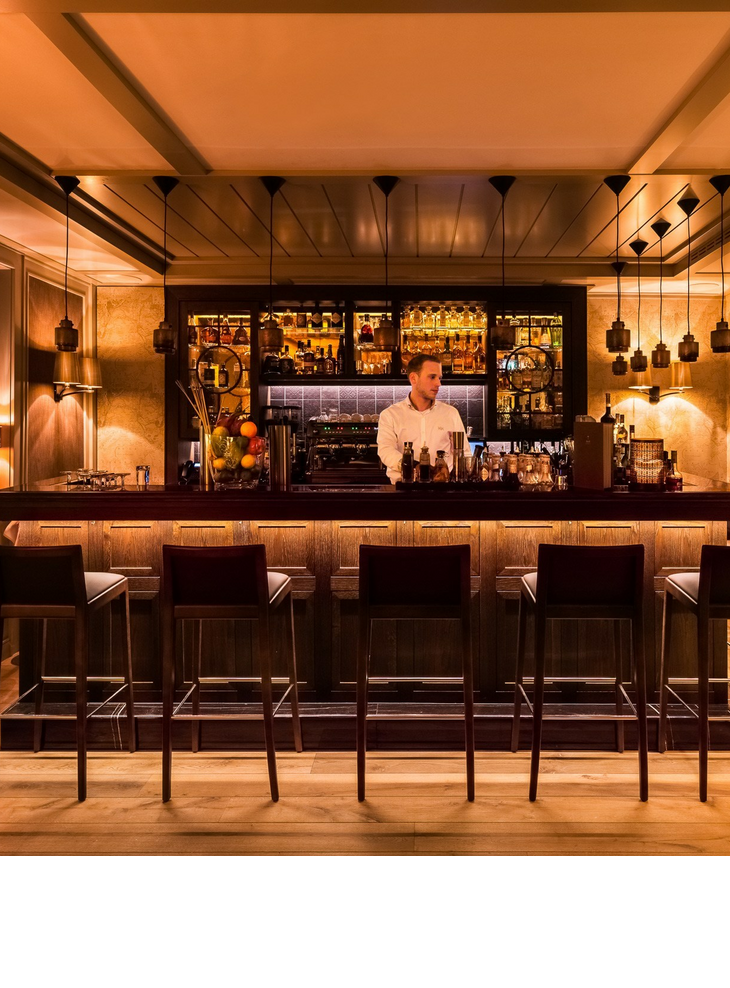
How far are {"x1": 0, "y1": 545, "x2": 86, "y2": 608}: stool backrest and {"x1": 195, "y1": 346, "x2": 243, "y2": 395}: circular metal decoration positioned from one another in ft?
15.5

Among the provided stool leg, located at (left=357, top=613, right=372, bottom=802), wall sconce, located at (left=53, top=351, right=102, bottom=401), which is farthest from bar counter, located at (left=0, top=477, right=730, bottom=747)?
wall sconce, located at (left=53, top=351, right=102, bottom=401)

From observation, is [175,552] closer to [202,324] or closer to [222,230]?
[222,230]

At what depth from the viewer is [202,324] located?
7.50 meters

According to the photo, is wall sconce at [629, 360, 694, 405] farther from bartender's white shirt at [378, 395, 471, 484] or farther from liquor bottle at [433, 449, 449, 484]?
liquor bottle at [433, 449, 449, 484]

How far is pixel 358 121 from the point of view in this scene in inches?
153

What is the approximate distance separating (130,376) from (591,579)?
6167 millimetres

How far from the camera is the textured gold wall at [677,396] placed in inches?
310

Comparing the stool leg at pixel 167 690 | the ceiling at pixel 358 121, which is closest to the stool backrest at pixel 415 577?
the stool leg at pixel 167 690

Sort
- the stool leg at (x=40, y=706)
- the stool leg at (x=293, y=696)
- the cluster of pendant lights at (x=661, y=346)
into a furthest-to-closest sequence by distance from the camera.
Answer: the cluster of pendant lights at (x=661, y=346) < the stool leg at (x=40, y=706) < the stool leg at (x=293, y=696)

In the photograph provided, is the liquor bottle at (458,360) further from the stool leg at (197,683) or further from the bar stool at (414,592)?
the bar stool at (414,592)

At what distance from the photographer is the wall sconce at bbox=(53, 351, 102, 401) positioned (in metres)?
6.05

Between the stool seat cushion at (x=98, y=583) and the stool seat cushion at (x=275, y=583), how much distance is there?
702mm

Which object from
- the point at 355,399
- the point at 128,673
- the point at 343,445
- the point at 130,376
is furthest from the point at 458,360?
the point at 128,673

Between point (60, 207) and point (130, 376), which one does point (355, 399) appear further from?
point (60, 207)
